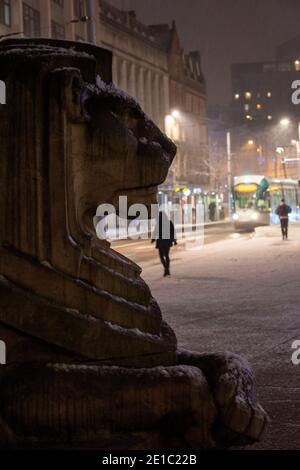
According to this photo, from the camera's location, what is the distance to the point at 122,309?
372cm

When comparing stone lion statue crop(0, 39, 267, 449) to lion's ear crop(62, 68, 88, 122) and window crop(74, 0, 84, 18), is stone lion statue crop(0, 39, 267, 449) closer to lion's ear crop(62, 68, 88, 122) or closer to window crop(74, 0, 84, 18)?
lion's ear crop(62, 68, 88, 122)

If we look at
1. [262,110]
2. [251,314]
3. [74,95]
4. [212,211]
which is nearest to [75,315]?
[74,95]

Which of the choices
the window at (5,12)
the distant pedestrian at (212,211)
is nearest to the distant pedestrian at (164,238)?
the window at (5,12)

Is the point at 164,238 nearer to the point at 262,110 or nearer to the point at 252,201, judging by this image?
the point at 252,201

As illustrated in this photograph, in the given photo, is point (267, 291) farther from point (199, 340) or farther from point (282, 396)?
point (282, 396)

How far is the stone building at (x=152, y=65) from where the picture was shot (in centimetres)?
4512

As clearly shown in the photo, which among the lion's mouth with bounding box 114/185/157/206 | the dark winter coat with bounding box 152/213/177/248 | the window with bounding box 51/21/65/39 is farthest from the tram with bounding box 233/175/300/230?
the lion's mouth with bounding box 114/185/157/206

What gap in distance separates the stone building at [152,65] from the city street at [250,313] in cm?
2726

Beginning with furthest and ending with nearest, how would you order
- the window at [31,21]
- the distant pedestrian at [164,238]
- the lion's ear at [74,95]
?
1. the window at [31,21]
2. the distant pedestrian at [164,238]
3. the lion's ear at [74,95]

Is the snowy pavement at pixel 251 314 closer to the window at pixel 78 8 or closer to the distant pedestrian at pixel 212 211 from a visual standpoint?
the window at pixel 78 8

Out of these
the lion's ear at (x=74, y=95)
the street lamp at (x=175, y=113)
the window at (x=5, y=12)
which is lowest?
the lion's ear at (x=74, y=95)

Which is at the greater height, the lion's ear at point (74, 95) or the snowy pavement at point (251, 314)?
the lion's ear at point (74, 95)

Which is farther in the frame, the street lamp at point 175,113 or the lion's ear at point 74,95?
the street lamp at point 175,113

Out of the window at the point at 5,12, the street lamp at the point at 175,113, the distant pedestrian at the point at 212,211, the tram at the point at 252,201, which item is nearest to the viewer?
the window at the point at 5,12
